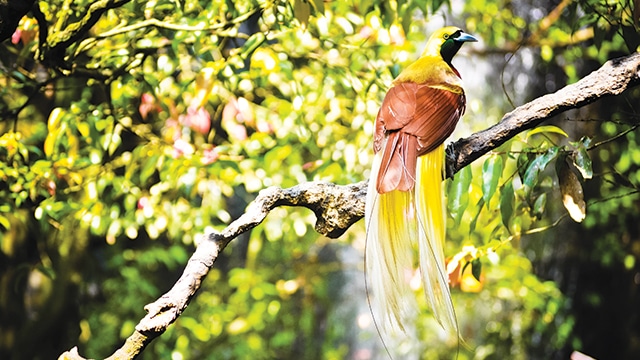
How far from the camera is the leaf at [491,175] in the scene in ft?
4.58

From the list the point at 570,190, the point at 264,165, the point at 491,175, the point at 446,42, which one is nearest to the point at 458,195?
the point at 491,175

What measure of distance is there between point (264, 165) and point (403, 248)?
1272mm

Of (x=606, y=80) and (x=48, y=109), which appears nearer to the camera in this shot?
(x=606, y=80)

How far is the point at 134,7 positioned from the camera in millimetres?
1838

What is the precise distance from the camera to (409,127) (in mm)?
1256

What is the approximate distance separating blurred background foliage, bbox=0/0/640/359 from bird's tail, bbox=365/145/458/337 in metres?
0.17

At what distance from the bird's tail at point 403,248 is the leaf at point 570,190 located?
0.94ft

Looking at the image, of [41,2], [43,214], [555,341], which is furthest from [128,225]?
[555,341]

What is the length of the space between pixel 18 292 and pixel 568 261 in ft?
8.32

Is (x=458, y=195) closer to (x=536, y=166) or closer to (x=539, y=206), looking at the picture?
(x=536, y=166)

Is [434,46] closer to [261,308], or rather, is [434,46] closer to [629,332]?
[261,308]

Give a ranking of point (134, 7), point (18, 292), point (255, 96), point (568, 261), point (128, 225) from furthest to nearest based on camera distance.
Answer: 1. point (568, 261)
2. point (255, 96)
3. point (18, 292)
4. point (128, 225)
5. point (134, 7)

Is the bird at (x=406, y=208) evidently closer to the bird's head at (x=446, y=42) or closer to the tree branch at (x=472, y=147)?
the tree branch at (x=472, y=147)

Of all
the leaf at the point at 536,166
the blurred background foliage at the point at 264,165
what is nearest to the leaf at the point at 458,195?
the blurred background foliage at the point at 264,165
